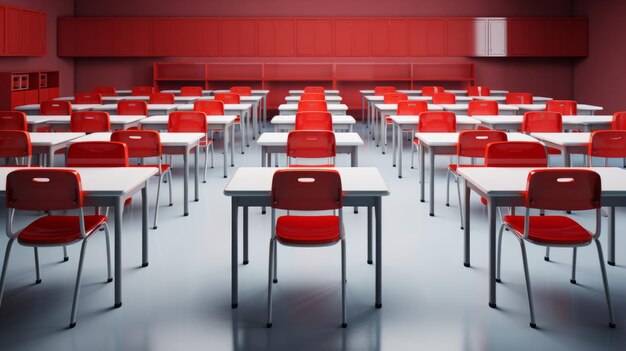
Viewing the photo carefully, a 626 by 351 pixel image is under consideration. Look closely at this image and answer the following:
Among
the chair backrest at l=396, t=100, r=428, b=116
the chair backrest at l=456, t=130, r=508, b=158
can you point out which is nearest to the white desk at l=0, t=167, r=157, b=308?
the chair backrest at l=456, t=130, r=508, b=158

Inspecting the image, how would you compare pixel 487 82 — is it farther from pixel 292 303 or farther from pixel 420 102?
pixel 292 303

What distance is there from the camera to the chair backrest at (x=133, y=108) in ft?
25.8

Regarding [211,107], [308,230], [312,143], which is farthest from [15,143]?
[211,107]

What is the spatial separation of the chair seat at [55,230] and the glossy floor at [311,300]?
39cm

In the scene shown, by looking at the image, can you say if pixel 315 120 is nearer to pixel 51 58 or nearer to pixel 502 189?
pixel 502 189

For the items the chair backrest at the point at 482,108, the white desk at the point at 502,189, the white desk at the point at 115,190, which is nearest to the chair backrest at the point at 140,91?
the chair backrest at the point at 482,108

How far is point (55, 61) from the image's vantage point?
1477 centimetres

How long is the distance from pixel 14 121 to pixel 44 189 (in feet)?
12.0

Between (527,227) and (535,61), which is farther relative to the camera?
(535,61)

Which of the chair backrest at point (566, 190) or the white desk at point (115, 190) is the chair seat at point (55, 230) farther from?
the chair backrest at point (566, 190)

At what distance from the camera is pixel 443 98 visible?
401 inches

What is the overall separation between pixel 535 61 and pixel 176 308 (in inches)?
568

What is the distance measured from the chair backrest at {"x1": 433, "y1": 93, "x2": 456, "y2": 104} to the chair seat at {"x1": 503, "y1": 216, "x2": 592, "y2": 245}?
22.2 feet

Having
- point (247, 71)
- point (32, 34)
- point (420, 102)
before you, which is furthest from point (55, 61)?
point (420, 102)
